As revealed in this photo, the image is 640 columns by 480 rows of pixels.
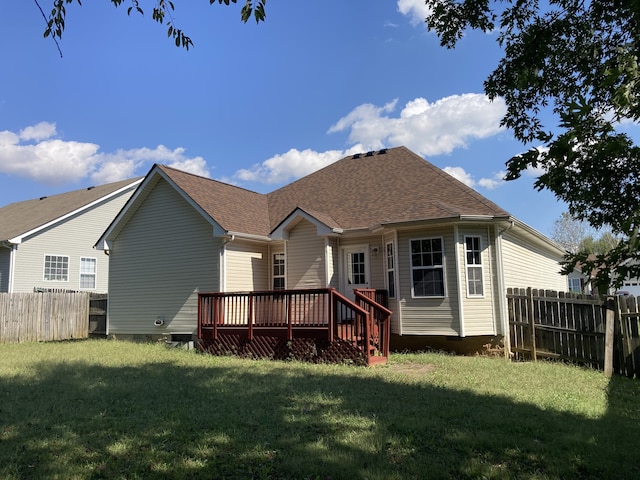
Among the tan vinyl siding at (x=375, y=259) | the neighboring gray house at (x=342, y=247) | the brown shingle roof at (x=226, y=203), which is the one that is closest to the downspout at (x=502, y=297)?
the neighboring gray house at (x=342, y=247)

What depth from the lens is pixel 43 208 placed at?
25234 mm

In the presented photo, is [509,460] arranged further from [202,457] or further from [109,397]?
[109,397]

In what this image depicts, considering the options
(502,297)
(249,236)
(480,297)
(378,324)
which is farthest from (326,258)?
(502,297)

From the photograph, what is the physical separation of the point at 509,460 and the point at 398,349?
8.63 m

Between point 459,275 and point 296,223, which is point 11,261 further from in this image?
point 459,275

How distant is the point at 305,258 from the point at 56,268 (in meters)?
14.5

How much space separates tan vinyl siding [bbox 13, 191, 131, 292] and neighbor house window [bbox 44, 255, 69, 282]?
0.15 meters

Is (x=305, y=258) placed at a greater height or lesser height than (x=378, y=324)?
greater

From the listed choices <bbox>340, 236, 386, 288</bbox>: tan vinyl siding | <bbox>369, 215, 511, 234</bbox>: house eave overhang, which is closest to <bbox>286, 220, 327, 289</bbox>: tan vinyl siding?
<bbox>340, 236, 386, 288</bbox>: tan vinyl siding

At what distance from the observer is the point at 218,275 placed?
14453 mm

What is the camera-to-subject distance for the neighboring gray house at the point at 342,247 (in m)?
12.4

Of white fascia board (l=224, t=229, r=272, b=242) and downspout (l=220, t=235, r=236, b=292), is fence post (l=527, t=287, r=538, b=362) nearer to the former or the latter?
white fascia board (l=224, t=229, r=272, b=242)

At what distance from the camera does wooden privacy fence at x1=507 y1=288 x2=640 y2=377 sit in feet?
30.1

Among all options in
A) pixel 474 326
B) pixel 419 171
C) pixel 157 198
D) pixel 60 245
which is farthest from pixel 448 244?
pixel 60 245
